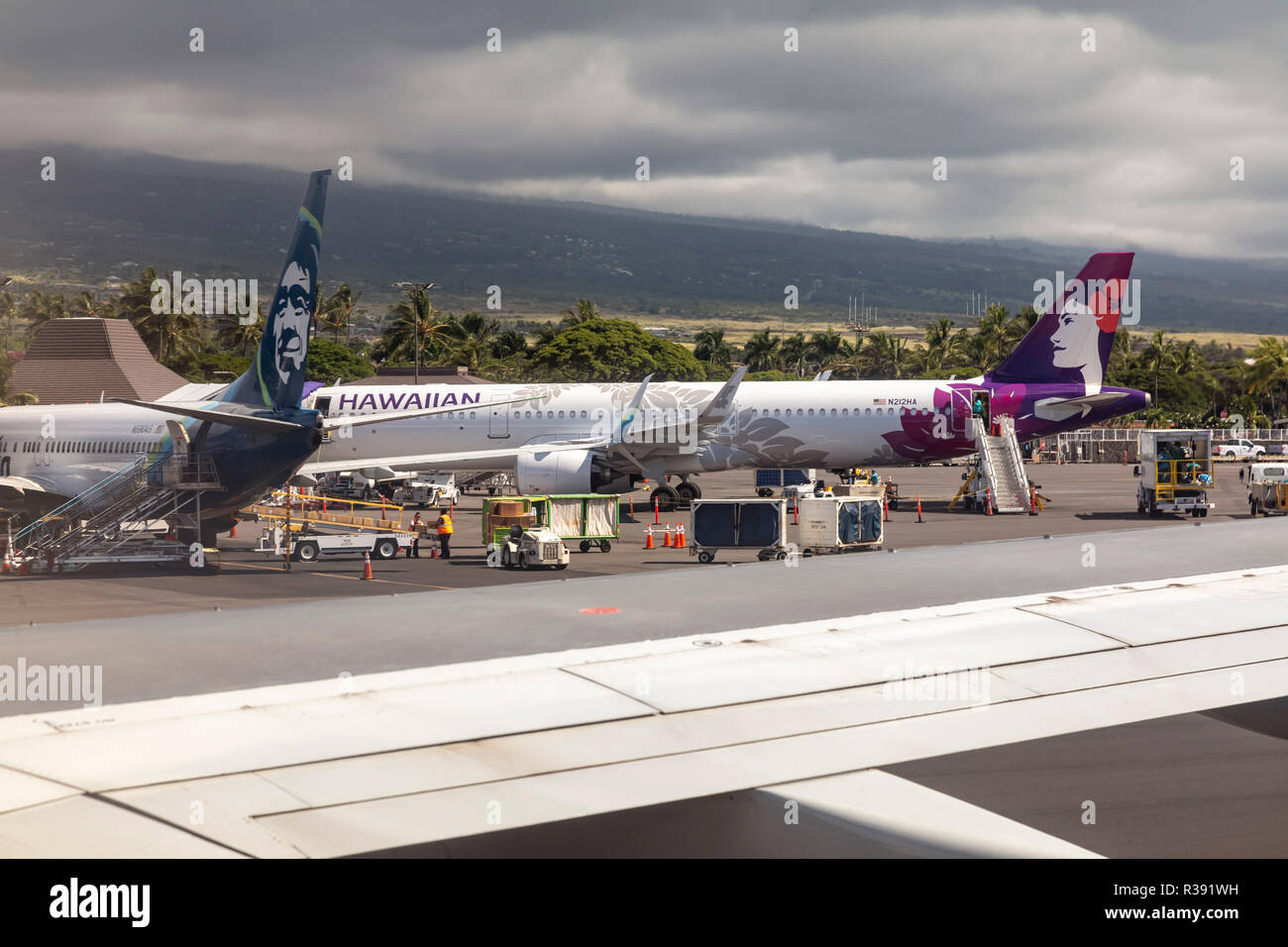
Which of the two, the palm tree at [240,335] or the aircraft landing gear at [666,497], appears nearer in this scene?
the aircraft landing gear at [666,497]

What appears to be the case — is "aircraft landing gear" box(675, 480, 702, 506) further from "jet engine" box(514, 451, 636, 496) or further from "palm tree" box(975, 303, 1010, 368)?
"palm tree" box(975, 303, 1010, 368)

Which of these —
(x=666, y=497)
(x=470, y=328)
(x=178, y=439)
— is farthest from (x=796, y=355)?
(x=178, y=439)

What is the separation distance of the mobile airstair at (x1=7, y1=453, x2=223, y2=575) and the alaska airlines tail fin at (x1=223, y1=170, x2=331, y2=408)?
2311mm

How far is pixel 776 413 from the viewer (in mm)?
44000

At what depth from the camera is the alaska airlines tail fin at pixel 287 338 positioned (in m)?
28.0

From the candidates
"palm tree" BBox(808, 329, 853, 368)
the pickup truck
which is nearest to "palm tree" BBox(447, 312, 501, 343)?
"palm tree" BBox(808, 329, 853, 368)

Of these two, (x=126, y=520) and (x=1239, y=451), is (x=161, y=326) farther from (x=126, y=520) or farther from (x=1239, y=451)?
(x=1239, y=451)

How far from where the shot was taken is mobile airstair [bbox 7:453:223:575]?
27672 mm

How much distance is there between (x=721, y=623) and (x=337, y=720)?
2456 millimetres

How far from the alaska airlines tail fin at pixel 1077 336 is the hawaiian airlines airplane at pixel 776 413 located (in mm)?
50

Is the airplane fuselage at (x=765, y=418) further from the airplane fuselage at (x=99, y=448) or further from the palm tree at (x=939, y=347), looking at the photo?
the palm tree at (x=939, y=347)

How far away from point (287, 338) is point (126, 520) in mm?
6193

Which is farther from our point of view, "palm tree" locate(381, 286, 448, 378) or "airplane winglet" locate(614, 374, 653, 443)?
"palm tree" locate(381, 286, 448, 378)

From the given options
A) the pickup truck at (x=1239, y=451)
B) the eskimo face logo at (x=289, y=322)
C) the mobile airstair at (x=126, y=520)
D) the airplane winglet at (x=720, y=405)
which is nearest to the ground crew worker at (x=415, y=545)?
the mobile airstair at (x=126, y=520)
